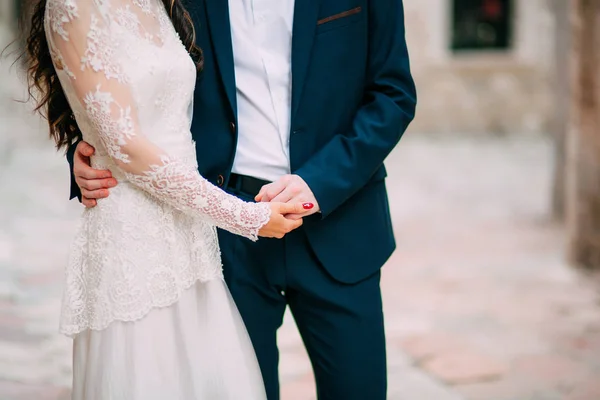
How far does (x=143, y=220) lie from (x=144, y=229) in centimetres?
2

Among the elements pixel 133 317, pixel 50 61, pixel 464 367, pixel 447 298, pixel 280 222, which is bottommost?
pixel 447 298

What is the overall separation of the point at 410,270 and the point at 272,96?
13.5ft

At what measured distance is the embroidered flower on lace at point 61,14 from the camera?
1.70 meters

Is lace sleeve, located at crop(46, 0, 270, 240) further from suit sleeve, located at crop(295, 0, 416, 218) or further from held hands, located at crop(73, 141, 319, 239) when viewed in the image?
suit sleeve, located at crop(295, 0, 416, 218)

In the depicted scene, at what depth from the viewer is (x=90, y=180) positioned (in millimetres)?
1901

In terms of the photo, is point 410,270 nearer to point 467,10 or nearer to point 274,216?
point 274,216

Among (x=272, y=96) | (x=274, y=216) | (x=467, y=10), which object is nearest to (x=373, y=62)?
(x=272, y=96)

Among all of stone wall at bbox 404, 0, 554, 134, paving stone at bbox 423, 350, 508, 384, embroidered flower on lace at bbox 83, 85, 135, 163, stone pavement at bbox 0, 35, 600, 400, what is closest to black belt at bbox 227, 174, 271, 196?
embroidered flower on lace at bbox 83, 85, 135, 163

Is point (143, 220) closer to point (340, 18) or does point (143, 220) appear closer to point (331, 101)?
point (331, 101)

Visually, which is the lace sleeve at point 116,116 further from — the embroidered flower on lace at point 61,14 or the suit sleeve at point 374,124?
the suit sleeve at point 374,124

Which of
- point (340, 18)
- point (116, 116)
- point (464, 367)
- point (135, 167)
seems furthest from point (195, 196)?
point (464, 367)

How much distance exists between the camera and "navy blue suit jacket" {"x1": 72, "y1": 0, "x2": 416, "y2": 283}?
197 centimetres

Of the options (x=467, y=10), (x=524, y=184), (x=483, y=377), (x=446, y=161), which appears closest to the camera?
(x=483, y=377)

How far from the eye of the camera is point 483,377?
12.9 ft
